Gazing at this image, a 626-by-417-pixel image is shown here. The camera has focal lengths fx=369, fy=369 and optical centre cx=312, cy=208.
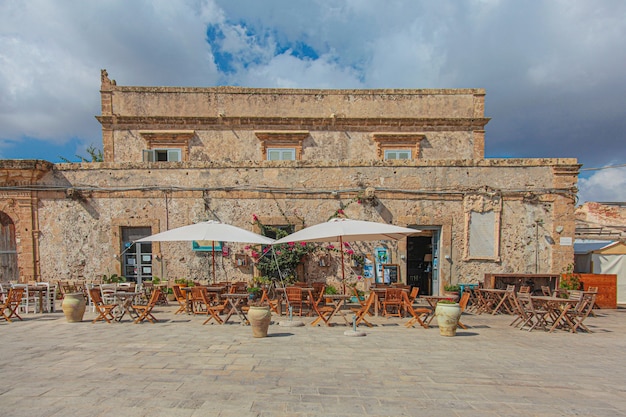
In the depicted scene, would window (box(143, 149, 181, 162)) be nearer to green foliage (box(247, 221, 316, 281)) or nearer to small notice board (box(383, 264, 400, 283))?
green foliage (box(247, 221, 316, 281))

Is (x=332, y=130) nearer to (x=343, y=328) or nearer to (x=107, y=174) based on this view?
(x=107, y=174)

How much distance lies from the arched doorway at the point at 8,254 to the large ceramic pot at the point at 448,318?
11.7 m

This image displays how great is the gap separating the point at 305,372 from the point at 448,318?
321 centimetres

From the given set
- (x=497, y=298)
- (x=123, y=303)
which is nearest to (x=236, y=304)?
(x=123, y=303)

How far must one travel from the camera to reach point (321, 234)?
745 centimetres

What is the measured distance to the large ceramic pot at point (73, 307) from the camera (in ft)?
25.0

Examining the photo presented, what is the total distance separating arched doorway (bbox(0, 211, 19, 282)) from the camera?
35.3ft

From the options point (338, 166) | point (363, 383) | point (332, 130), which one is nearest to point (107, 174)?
point (338, 166)

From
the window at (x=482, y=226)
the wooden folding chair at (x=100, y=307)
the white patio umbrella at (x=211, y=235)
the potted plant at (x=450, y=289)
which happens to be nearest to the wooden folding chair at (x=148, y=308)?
the wooden folding chair at (x=100, y=307)

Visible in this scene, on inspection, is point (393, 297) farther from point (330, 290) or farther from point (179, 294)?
point (179, 294)

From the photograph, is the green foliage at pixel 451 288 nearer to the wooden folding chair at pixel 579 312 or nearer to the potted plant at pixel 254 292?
the wooden folding chair at pixel 579 312

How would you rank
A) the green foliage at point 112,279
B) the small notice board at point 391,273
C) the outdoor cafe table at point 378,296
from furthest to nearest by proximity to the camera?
the green foliage at point 112,279 < the small notice board at point 391,273 < the outdoor cafe table at point 378,296

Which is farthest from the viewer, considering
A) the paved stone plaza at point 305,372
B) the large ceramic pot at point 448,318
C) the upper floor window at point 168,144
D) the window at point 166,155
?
the window at point 166,155

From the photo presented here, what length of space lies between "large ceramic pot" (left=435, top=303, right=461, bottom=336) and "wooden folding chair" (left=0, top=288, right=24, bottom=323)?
8749mm
